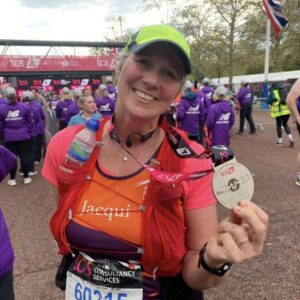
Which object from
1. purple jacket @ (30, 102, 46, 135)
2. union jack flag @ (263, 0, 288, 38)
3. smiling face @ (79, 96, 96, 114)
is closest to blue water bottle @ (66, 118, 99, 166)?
smiling face @ (79, 96, 96, 114)

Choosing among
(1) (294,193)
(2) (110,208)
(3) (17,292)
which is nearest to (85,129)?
(2) (110,208)

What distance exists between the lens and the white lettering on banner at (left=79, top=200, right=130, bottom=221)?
1382 mm

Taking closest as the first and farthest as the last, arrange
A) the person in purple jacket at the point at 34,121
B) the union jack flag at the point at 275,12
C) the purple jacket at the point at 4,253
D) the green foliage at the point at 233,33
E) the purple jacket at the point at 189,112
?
the purple jacket at the point at 4,253, the person in purple jacket at the point at 34,121, the purple jacket at the point at 189,112, the union jack flag at the point at 275,12, the green foliage at the point at 233,33

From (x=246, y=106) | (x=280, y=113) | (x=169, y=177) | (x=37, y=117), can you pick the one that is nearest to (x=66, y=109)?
(x=37, y=117)

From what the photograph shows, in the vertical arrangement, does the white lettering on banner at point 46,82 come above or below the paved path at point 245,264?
below

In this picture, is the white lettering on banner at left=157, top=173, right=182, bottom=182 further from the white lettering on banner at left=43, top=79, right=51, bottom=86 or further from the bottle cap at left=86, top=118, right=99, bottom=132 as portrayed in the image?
the white lettering on banner at left=43, top=79, right=51, bottom=86

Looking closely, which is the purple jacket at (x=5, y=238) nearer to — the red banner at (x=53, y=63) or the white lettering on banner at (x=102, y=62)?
the red banner at (x=53, y=63)

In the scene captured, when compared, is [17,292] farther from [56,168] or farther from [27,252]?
[56,168]

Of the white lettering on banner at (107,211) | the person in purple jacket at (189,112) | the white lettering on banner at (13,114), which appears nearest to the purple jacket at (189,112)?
the person in purple jacket at (189,112)

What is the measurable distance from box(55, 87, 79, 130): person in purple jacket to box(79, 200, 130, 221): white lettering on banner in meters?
8.81

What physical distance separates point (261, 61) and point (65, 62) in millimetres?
17047

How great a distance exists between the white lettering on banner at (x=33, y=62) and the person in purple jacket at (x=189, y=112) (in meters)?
23.3

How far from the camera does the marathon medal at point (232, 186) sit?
3.26 feet

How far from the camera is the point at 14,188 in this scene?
709 centimetres
